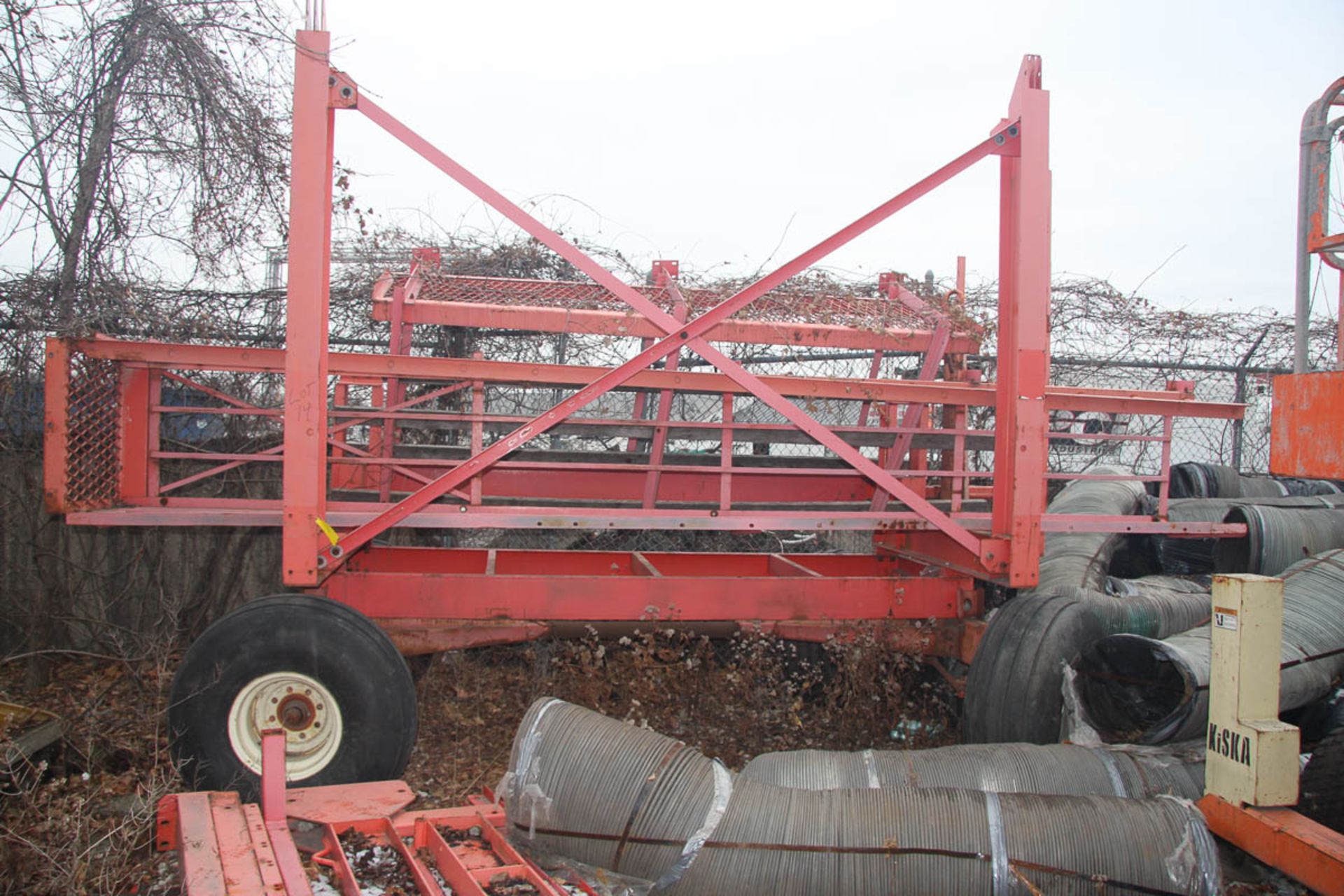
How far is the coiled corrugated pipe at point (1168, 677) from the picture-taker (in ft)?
13.4

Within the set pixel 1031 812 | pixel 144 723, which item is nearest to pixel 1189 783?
pixel 1031 812

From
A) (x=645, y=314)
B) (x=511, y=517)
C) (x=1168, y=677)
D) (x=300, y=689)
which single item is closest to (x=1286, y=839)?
(x=1168, y=677)

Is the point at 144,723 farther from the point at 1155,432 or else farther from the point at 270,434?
the point at 1155,432

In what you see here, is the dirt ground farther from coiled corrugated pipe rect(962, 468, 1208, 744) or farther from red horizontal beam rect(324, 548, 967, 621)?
coiled corrugated pipe rect(962, 468, 1208, 744)

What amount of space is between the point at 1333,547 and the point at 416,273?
20.3 feet

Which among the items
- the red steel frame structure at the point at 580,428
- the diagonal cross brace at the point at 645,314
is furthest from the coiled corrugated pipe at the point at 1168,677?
the diagonal cross brace at the point at 645,314

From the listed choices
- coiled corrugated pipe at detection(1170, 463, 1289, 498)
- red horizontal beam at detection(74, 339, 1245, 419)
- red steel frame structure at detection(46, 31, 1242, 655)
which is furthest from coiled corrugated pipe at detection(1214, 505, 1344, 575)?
red horizontal beam at detection(74, 339, 1245, 419)

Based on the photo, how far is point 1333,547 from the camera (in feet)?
20.0

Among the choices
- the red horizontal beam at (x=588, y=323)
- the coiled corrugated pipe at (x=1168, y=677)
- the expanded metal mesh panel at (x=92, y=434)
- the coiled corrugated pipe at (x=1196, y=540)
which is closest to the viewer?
the expanded metal mesh panel at (x=92, y=434)

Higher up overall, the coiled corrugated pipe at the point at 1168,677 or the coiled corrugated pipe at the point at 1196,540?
the coiled corrugated pipe at the point at 1196,540

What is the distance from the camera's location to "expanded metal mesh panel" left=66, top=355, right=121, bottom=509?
157 inches

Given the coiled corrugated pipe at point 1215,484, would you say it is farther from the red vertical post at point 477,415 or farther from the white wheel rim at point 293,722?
the white wheel rim at point 293,722

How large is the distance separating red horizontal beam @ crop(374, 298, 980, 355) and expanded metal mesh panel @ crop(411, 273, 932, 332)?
94 millimetres

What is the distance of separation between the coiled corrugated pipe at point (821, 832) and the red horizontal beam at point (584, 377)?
168 cm
